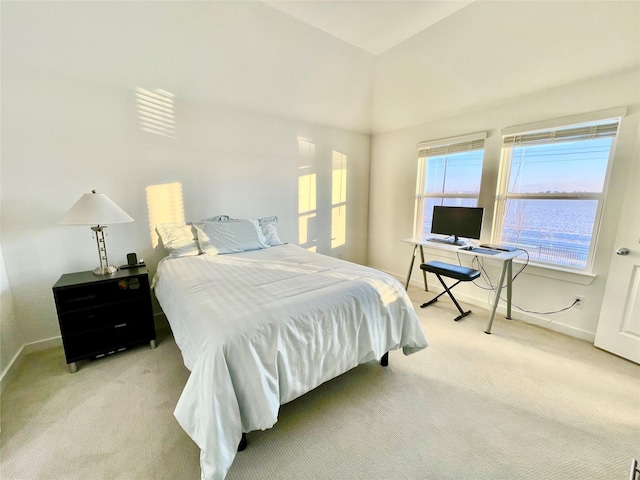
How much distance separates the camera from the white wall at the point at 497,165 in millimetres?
2104

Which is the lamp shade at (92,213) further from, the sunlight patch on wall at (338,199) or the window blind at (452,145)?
the window blind at (452,145)

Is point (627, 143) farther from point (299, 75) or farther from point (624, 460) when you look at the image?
point (299, 75)

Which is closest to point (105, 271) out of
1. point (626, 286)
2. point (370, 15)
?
point (370, 15)

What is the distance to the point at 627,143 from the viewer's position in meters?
2.06

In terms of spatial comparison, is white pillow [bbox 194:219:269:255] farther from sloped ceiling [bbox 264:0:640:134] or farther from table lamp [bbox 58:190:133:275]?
sloped ceiling [bbox 264:0:640:134]

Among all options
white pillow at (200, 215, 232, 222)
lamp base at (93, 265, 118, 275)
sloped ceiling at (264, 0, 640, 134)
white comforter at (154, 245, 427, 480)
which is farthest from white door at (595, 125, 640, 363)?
lamp base at (93, 265, 118, 275)

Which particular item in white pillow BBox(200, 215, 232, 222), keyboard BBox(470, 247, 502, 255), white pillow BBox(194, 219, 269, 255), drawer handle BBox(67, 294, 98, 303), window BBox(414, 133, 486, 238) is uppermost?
window BBox(414, 133, 486, 238)

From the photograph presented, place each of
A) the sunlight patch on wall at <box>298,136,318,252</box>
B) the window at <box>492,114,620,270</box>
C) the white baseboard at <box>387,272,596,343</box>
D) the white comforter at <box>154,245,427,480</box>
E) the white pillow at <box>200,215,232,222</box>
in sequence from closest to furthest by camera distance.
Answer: the white comforter at <box>154,245,427,480</box> < the window at <box>492,114,620,270</box> < the white baseboard at <box>387,272,596,343</box> < the white pillow at <box>200,215,232,222</box> < the sunlight patch on wall at <box>298,136,318,252</box>

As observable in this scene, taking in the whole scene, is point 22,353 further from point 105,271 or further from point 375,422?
point 375,422

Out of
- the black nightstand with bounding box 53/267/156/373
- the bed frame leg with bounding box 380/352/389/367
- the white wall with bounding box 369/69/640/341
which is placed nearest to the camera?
the black nightstand with bounding box 53/267/156/373

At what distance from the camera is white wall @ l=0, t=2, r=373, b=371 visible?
76.6 inches

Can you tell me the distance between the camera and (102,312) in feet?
6.81

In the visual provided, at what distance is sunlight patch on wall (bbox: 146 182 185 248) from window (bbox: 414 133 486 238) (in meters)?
3.01

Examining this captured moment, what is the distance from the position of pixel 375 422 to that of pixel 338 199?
3009 mm
